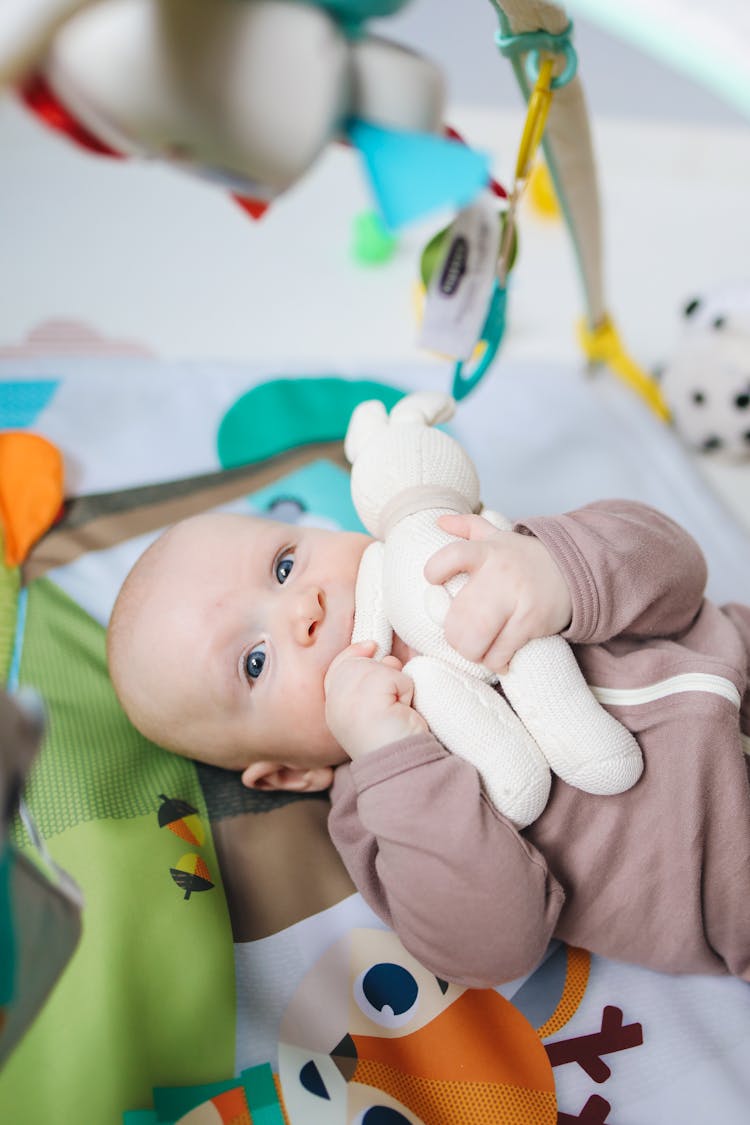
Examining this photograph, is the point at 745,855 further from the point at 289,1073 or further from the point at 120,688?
the point at 120,688

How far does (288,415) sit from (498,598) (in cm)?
59

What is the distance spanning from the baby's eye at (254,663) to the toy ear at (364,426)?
184 mm

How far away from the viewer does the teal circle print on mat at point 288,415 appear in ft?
3.84

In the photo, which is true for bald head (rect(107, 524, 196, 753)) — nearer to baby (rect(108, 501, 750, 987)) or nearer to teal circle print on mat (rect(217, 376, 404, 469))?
baby (rect(108, 501, 750, 987))

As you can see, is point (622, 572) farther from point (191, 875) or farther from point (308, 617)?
point (191, 875)

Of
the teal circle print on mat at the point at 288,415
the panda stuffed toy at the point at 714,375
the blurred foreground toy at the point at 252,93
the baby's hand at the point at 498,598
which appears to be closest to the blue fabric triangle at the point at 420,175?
the blurred foreground toy at the point at 252,93

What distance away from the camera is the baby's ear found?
848 millimetres

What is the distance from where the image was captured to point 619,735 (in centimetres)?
70

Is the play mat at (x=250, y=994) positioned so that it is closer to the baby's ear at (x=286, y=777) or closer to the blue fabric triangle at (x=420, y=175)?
the baby's ear at (x=286, y=777)

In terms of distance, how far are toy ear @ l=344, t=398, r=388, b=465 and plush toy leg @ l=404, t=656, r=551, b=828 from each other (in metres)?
0.22

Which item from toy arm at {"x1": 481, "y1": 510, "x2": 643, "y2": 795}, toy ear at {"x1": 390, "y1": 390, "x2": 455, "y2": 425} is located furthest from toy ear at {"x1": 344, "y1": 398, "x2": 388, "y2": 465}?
toy arm at {"x1": 481, "y1": 510, "x2": 643, "y2": 795}

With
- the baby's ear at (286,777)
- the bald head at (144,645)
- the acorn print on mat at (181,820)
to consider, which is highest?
the bald head at (144,645)

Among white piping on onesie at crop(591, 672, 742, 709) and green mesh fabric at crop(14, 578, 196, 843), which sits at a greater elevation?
white piping on onesie at crop(591, 672, 742, 709)

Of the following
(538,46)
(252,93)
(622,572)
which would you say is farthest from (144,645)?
(538,46)
